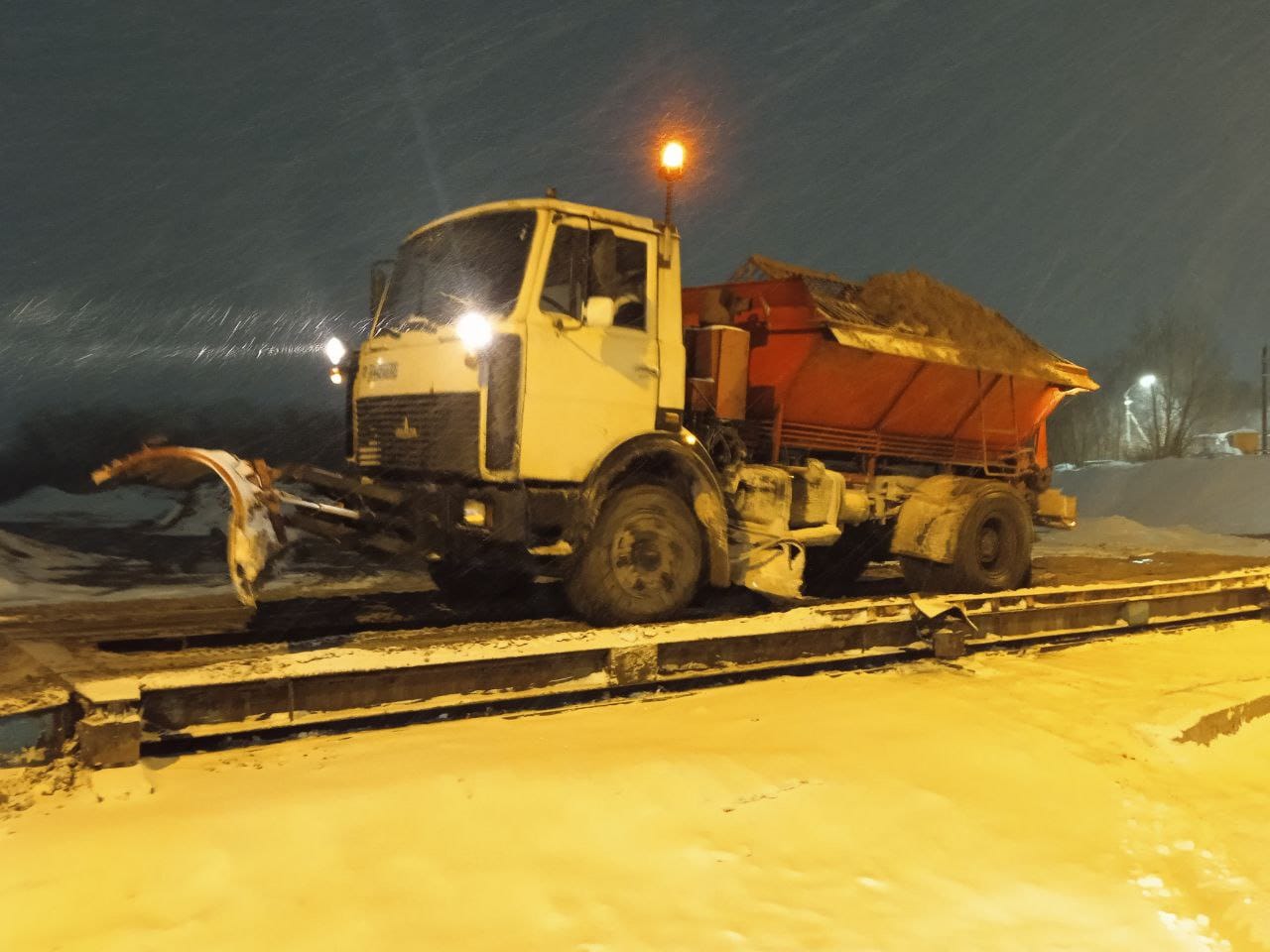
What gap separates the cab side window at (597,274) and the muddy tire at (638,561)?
3.99ft

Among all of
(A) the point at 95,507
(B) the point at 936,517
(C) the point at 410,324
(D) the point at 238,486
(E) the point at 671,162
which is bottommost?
(A) the point at 95,507

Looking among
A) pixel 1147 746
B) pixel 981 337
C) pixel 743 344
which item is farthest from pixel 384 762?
pixel 981 337

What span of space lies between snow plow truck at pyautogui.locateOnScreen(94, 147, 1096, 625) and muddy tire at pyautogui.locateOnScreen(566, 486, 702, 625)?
0.01 metres

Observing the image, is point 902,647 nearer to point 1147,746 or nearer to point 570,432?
point 1147,746

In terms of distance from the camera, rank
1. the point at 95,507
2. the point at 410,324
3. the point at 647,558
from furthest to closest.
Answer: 1. the point at 95,507
2. the point at 410,324
3. the point at 647,558

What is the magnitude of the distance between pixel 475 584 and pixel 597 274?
9.65 ft

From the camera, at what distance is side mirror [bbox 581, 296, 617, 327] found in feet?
19.9

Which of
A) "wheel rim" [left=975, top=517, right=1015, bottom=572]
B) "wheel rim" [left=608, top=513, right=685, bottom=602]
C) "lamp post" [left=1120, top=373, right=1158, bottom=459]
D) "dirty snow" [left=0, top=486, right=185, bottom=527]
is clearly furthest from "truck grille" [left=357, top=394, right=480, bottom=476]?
"lamp post" [left=1120, top=373, right=1158, bottom=459]

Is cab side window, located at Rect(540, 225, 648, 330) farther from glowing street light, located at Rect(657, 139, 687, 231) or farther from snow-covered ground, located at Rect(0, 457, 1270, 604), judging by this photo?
snow-covered ground, located at Rect(0, 457, 1270, 604)

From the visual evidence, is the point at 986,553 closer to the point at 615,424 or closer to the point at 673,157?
the point at 615,424

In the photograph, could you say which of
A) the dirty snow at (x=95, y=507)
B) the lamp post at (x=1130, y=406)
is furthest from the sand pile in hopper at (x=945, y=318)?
the lamp post at (x=1130, y=406)

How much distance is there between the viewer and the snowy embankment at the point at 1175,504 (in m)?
19.6

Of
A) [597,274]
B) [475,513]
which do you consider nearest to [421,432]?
[475,513]

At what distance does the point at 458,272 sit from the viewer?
6.41 metres
